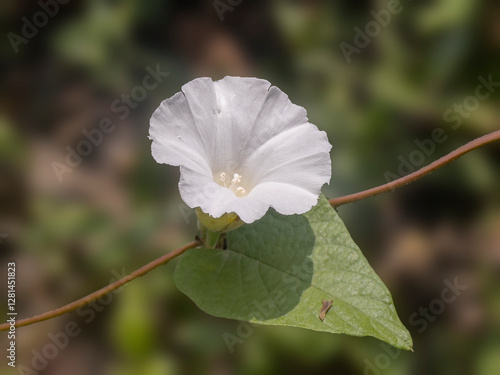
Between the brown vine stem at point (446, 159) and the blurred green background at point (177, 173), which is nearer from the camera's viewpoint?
the brown vine stem at point (446, 159)

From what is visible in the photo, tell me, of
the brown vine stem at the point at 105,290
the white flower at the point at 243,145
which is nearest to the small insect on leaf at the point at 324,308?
the white flower at the point at 243,145

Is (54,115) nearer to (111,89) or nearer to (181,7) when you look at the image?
(111,89)

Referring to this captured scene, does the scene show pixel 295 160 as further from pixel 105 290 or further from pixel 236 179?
pixel 105 290

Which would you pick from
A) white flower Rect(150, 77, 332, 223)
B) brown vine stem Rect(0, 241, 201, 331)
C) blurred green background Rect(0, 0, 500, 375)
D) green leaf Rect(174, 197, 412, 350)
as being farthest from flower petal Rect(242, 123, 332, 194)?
blurred green background Rect(0, 0, 500, 375)

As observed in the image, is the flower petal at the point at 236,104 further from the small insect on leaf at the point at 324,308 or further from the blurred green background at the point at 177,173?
the blurred green background at the point at 177,173

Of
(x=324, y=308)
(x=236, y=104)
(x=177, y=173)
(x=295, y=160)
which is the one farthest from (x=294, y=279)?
(x=177, y=173)

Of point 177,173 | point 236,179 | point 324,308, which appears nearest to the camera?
point 324,308

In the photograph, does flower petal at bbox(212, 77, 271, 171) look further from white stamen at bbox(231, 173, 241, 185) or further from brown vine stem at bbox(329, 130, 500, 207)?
brown vine stem at bbox(329, 130, 500, 207)
